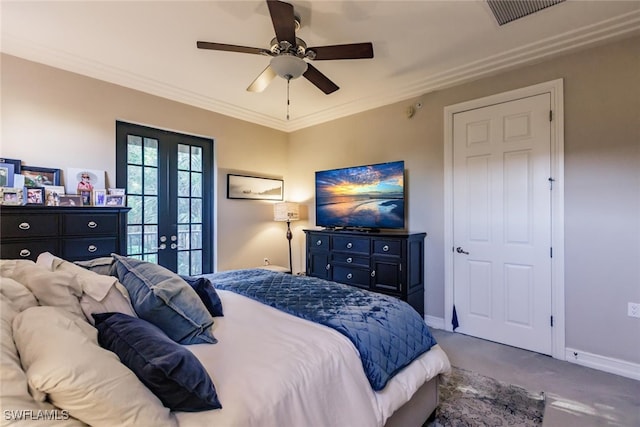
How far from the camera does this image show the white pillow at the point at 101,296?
1.21 metres

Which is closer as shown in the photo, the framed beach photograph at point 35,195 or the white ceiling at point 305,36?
the white ceiling at point 305,36

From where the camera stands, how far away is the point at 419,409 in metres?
1.71

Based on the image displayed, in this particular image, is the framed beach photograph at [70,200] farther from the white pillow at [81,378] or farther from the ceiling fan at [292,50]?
the white pillow at [81,378]

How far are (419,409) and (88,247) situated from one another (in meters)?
2.76

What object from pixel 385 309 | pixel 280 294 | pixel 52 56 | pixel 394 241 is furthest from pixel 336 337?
pixel 52 56

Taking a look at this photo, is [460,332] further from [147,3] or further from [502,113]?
[147,3]

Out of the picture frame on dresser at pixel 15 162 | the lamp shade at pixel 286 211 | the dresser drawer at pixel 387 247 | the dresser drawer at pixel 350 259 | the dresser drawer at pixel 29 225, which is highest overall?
the picture frame on dresser at pixel 15 162

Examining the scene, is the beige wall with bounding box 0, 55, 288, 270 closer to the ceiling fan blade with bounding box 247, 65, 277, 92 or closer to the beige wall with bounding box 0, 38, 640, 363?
the beige wall with bounding box 0, 38, 640, 363

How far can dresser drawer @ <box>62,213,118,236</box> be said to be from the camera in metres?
2.50

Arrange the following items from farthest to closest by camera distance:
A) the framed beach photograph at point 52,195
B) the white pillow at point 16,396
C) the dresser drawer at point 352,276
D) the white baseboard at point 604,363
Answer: the dresser drawer at point 352,276, the framed beach photograph at point 52,195, the white baseboard at point 604,363, the white pillow at point 16,396

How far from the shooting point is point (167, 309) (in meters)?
1.32

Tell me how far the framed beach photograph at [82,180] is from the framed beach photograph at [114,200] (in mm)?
189

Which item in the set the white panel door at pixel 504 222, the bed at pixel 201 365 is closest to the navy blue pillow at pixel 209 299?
the bed at pixel 201 365

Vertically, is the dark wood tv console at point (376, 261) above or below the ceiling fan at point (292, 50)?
below
